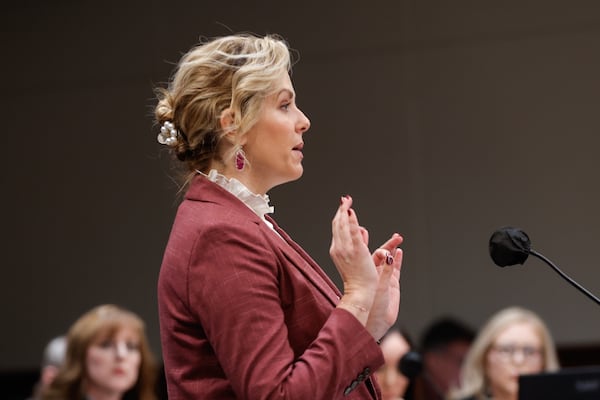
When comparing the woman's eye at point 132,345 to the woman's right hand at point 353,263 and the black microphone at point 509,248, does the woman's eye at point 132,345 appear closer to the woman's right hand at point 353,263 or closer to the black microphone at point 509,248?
the black microphone at point 509,248

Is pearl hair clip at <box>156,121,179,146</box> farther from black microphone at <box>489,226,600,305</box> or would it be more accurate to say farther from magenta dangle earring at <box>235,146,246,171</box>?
black microphone at <box>489,226,600,305</box>

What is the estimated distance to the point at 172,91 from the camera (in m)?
1.82

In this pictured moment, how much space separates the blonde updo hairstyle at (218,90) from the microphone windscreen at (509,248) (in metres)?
0.51

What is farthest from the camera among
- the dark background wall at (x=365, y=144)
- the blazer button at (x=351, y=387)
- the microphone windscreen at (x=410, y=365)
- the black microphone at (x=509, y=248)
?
the dark background wall at (x=365, y=144)

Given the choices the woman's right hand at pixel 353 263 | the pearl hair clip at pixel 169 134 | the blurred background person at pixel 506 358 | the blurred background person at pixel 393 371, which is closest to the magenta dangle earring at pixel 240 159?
the pearl hair clip at pixel 169 134

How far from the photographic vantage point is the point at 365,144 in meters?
5.74

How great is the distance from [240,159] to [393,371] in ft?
7.67

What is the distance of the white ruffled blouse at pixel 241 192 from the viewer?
70.2 inches

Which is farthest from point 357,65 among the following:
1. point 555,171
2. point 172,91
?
point 172,91

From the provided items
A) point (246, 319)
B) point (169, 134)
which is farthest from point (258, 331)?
point (169, 134)

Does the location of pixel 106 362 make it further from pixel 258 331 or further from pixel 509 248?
pixel 258 331

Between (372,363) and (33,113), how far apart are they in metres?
5.13

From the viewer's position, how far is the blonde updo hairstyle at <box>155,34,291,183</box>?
1749 mm

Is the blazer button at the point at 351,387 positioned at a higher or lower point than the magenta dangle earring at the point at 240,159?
lower
